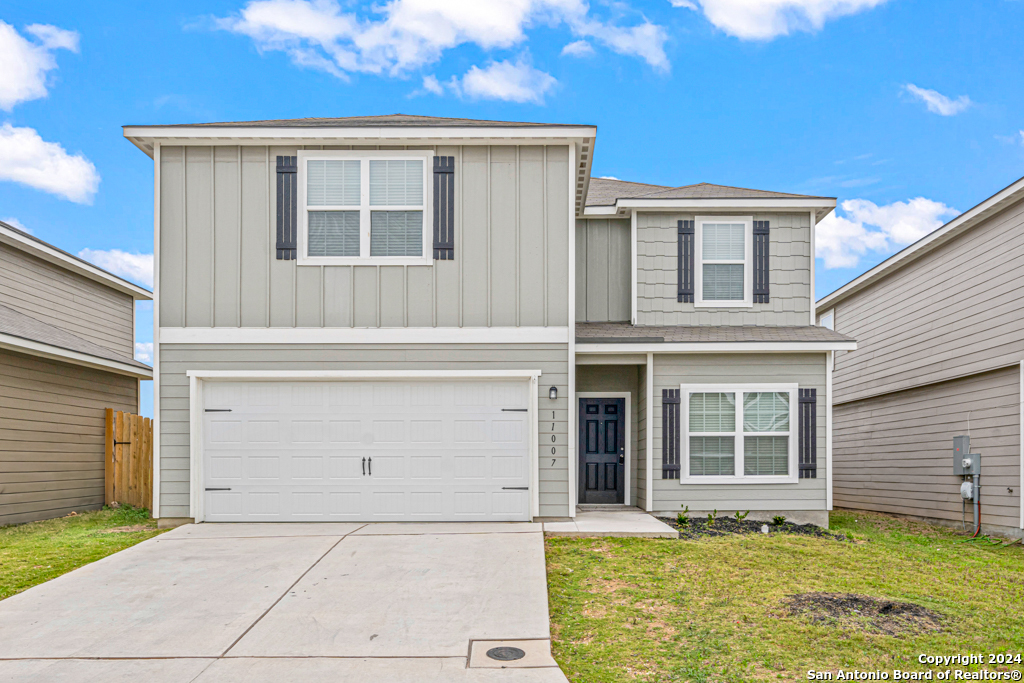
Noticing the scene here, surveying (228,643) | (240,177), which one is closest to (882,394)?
(240,177)

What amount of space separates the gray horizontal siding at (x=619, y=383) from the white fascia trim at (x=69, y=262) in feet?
31.6

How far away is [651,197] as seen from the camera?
487 inches

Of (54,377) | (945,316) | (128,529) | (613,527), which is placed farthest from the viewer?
(945,316)

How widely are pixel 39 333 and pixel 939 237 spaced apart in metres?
14.4

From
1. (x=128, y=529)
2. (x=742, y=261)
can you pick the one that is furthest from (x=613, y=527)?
(x=128, y=529)

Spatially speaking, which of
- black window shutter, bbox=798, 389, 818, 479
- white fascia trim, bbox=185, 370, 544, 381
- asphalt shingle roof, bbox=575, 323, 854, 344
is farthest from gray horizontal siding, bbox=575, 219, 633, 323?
black window shutter, bbox=798, 389, 818, 479

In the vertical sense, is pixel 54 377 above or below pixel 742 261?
below

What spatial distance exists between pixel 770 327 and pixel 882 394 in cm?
444

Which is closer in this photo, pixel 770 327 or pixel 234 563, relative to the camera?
pixel 234 563

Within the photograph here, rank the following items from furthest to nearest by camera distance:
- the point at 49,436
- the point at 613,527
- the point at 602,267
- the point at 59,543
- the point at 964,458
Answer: the point at 602,267 < the point at 49,436 < the point at 964,458 < the point at 613,527 < the point at 59,543

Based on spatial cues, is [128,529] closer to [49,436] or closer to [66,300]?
[49,436]

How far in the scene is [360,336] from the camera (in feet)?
34.4

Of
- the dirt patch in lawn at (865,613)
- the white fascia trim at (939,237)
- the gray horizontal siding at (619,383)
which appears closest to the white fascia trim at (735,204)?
the white fascia trim at (939,237)

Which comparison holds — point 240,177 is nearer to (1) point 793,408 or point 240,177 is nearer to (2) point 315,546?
(2) point 315,546
